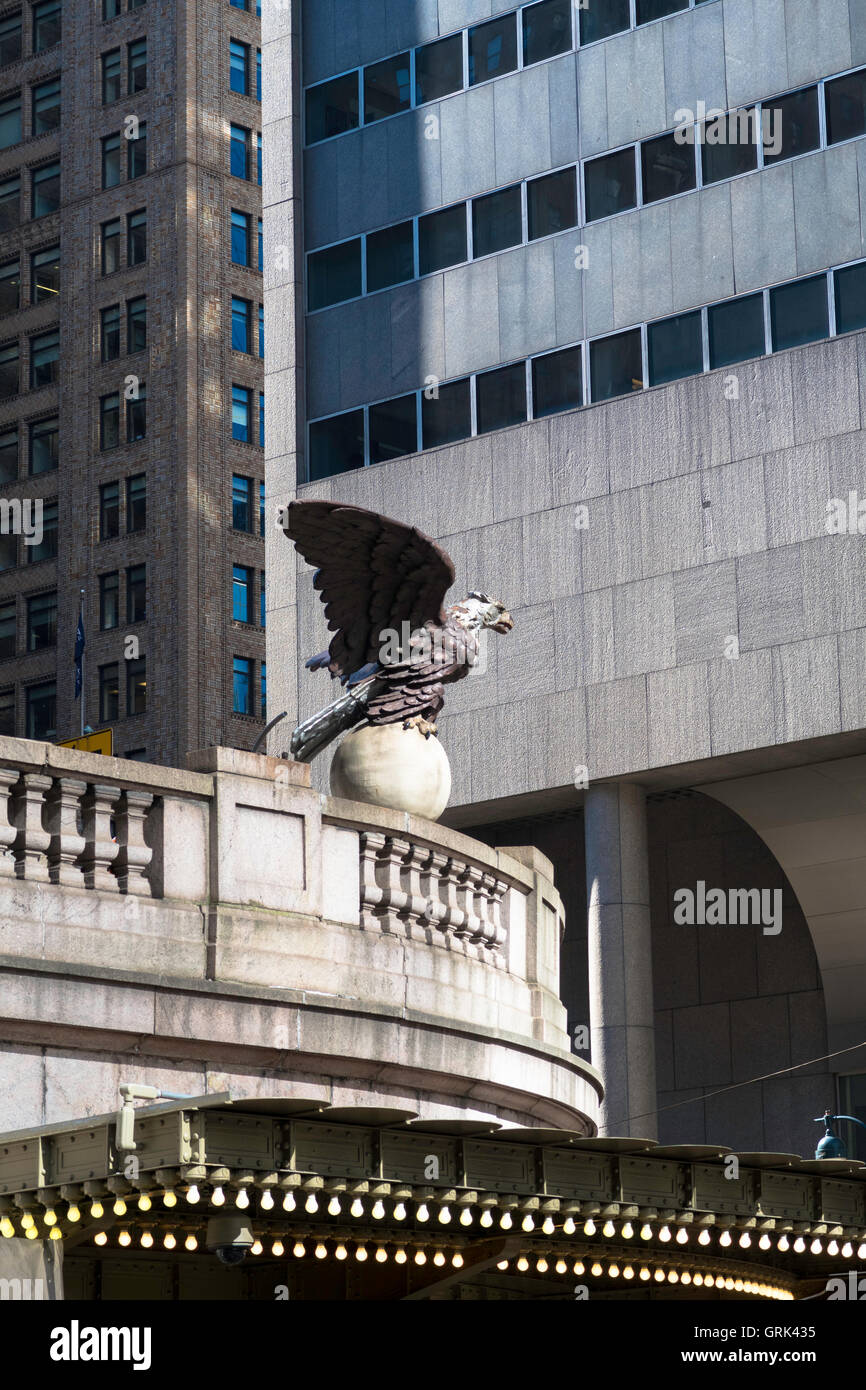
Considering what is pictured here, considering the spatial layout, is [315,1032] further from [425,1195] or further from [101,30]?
[101,30]

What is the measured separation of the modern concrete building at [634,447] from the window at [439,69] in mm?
44

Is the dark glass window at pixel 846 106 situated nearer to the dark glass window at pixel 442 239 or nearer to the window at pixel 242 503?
the dark glass window at pixel 442 239

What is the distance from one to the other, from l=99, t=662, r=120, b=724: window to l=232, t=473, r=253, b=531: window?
6.06 m

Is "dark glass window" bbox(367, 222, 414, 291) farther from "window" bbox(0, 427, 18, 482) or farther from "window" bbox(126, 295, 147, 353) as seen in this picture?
"window" bbox(0, 427, 18, 482)

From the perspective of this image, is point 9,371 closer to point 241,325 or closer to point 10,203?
point 10,203

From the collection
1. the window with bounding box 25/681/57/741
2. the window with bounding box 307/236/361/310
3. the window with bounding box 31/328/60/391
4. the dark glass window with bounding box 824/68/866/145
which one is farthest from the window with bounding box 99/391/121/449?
the dark glass window with bounding box 824/68/866/145

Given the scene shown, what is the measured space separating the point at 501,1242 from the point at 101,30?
2817 inches

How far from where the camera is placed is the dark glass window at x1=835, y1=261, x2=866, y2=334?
35.3m

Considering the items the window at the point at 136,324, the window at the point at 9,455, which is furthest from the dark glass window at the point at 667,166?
the window at the point at 9,455

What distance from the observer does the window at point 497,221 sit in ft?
129

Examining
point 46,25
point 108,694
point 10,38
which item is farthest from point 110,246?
point 108,694

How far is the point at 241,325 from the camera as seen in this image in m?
77.4

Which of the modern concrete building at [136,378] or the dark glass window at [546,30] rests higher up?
the modern concrete building at [136,378]

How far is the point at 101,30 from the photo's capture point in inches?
3130
